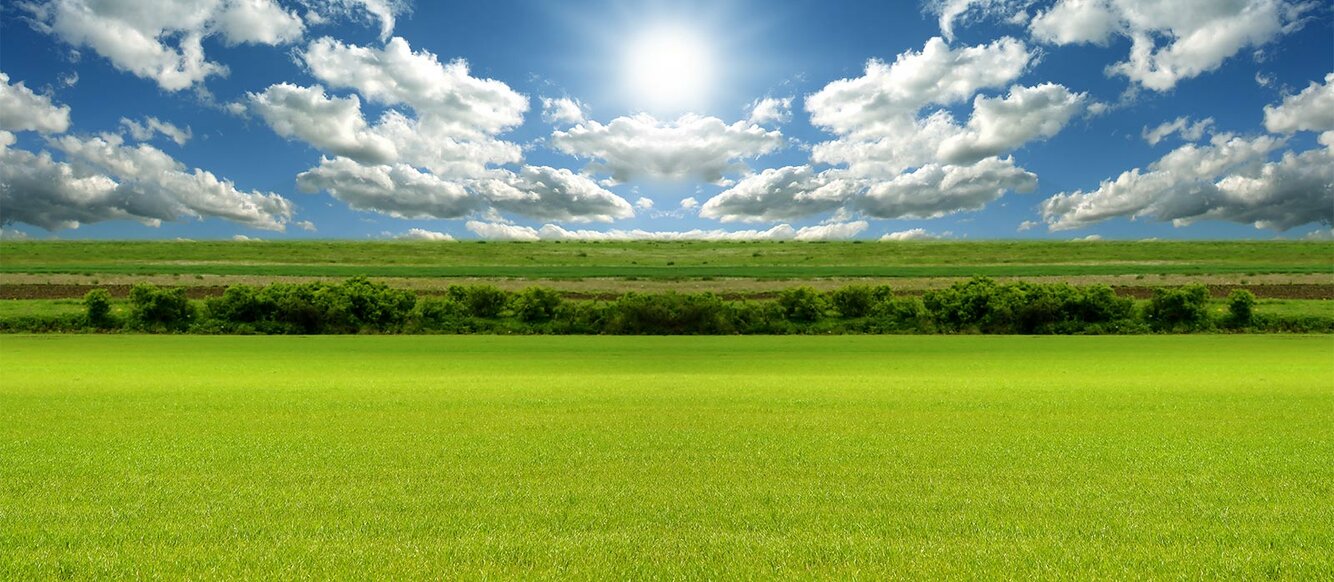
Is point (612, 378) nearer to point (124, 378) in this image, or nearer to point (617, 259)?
point (124, 378)

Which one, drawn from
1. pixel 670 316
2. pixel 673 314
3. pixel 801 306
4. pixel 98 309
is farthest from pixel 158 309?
pixel 801 306

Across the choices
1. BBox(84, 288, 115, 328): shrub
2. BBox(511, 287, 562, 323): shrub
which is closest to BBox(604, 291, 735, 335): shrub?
BBox(511, 287, 562, 323): shrub

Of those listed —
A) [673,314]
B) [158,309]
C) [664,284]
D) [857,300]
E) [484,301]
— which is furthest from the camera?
[664,284]

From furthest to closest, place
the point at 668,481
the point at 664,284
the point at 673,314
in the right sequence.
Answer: the point at 664,284 < the point at 673,314 < the point at 668,481

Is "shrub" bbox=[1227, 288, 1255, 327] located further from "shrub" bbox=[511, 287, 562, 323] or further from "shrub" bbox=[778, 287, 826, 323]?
"shrub" bbox=[511, 287, 562, 323]

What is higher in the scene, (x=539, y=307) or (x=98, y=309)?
(x=98, y=309)

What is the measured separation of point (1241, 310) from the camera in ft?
134

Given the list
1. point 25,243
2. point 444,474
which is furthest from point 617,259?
point 25,243

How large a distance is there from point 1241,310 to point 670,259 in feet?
250

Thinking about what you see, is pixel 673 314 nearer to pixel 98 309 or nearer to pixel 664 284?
pixel 664 284

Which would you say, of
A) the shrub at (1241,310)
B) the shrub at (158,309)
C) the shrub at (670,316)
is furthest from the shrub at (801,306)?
the shrub at (158,309)

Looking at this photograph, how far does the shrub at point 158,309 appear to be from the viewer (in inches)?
1591

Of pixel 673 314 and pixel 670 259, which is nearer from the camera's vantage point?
pixel 673 314

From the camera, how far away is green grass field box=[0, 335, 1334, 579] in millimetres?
4965
